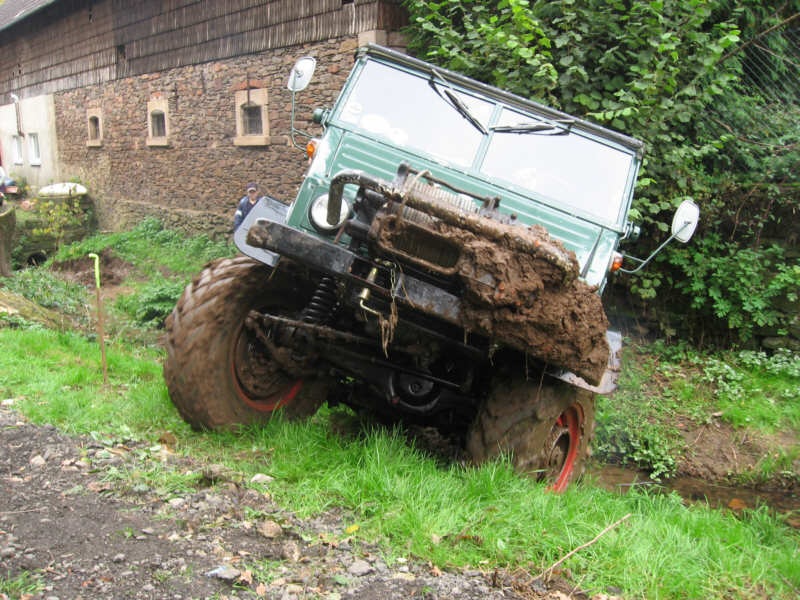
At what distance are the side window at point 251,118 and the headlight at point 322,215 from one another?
7758 millimetres

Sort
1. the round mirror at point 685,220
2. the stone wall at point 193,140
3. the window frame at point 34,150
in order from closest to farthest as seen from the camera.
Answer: the round mirror at point 685,220
the stone wall at point 193,140
the window frame at point 34,150

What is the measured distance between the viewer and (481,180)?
12.9 ft

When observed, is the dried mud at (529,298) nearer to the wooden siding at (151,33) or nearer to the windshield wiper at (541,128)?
the windshield wiper at (541,128)

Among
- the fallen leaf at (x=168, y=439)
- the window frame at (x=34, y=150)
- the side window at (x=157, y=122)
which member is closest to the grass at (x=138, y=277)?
the side window at (x=157, y=122)

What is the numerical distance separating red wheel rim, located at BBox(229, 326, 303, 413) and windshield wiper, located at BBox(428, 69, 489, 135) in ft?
6.44

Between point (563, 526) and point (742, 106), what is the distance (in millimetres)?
6481

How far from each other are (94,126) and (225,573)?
16765 mm

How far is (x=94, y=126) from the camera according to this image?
16484mm

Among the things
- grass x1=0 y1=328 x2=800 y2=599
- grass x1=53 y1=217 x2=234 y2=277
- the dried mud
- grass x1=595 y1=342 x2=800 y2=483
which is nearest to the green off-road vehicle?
the dried mud

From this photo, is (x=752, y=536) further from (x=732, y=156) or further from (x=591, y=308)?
(x=732, y=156)

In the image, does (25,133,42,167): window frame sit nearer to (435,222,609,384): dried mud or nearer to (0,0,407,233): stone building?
(0,0,407,233): stone building

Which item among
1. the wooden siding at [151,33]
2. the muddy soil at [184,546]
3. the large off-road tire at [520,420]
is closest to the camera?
the muddy soil at [184,546]

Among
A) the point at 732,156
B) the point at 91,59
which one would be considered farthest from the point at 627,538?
the point at 91,59

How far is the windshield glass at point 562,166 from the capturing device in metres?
4.01
